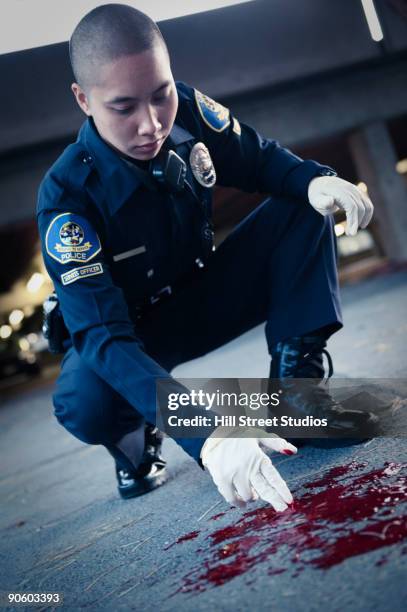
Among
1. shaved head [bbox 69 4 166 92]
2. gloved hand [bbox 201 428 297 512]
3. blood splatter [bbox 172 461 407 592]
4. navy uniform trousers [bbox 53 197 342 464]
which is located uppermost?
shaved head [bbox 69 4 166 92]

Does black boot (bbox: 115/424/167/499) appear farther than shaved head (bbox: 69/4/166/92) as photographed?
Yes

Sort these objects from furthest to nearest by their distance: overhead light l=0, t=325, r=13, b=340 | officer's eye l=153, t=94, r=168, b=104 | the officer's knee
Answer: overhead light l=0, t=325, r=13, b=340 < the officer's knee < officer's eye l=153, t=94, r=168, b=104

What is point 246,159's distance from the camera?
1.59 meters

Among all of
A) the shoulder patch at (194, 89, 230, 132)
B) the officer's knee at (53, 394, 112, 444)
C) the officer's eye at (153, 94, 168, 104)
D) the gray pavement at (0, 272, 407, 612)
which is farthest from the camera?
the shoulder patch at (194, 89, 230, 132)

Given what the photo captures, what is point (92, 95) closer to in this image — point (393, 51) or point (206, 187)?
point (206, 187)

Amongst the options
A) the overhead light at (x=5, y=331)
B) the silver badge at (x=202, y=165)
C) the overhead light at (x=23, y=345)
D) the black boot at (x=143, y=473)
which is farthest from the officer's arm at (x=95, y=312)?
the overhead light at (x=5, y=331)

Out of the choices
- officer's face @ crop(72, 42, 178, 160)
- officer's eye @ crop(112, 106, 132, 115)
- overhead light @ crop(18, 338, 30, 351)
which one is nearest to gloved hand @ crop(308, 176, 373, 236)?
officer's face @ crop(72, 42, 178, 160)

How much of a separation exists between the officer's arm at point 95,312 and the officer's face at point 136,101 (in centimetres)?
20

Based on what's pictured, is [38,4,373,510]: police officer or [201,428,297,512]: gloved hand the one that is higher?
[38,4,373,510]: police officer

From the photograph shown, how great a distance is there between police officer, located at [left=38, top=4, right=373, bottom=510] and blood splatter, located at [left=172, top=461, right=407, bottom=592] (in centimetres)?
9

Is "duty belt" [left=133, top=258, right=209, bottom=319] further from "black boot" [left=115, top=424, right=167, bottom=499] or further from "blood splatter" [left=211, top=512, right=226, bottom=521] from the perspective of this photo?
"blood splatter" [left=211, top=512, right=226, bottom=521]

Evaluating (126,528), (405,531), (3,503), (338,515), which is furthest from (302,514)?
(3,503)

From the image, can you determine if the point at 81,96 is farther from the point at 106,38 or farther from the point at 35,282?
the point at 35,282

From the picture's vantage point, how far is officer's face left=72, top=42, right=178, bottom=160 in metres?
1.16
